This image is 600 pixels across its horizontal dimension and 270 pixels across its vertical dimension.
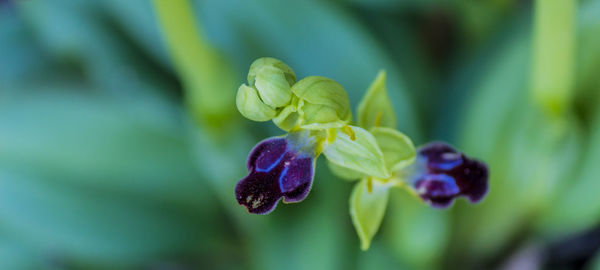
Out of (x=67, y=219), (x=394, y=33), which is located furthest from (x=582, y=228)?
(x=67, y=219)

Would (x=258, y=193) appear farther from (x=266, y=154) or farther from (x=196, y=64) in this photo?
(x=196, y=64)

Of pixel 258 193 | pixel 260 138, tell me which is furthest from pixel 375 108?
pixel 260 138

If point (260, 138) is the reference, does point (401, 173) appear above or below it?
below

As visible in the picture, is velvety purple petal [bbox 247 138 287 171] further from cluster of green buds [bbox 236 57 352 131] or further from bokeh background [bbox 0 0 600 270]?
bokeh background [bbox 0 0 600 270]

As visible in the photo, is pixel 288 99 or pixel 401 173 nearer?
pixel 288 99

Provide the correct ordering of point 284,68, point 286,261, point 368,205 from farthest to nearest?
point 286,261 → point 368,205 → point 284,68

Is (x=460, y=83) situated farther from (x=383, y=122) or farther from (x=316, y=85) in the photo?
(x=316, y=85)

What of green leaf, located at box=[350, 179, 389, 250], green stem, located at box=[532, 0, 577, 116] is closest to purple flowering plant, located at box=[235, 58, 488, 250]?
green leaf, located at box=[350, 179, 389, 250]

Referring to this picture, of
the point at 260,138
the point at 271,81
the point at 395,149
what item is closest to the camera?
the point at 271,81
